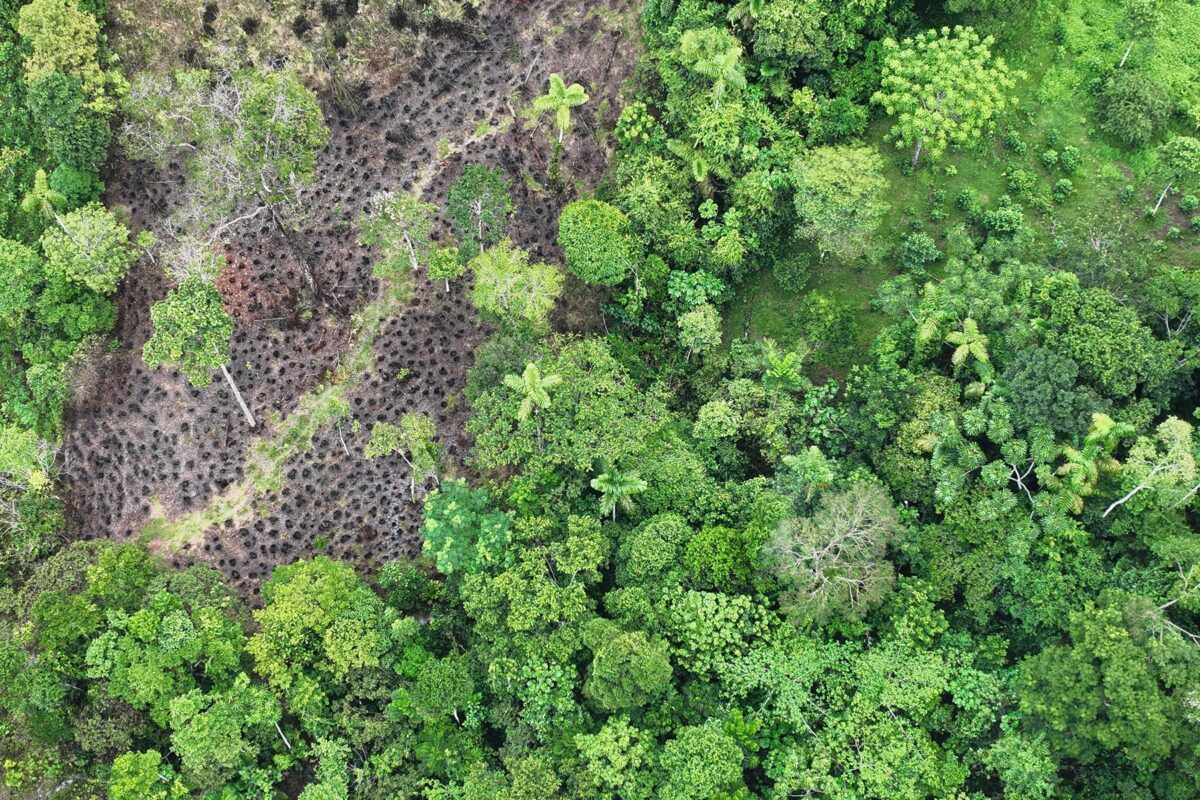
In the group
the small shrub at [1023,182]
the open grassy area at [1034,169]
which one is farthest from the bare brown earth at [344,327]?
Answer: the small shrub at [1023,182]

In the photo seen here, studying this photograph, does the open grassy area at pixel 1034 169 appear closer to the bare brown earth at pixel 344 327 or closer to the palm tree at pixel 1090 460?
the palm tree at pixel 1090 460

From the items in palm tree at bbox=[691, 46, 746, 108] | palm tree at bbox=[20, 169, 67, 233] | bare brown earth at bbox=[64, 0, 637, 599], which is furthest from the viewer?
palm tree at bbox=[20, 169, 67, 233]

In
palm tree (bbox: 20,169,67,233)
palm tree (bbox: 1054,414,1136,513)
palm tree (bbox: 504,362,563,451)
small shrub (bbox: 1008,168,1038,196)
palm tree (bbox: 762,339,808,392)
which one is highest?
palm tree (bbox: 20,169,67,233)

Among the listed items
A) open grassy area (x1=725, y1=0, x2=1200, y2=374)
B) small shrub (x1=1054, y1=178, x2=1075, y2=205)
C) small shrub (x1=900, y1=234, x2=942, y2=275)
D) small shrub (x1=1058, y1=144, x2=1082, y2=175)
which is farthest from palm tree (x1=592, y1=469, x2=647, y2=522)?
small shrub (x1=1058, y1=144, x2=1082, y2=175)

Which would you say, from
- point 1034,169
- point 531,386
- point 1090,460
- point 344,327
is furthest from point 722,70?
point 1090,460

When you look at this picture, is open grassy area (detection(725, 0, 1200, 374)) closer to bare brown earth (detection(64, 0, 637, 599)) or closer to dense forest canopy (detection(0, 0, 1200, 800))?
dense forest canopy (detection(0, 0, 1200, 800))

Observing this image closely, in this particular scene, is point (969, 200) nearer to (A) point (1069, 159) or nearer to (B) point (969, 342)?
(A) point (1069, 159)
